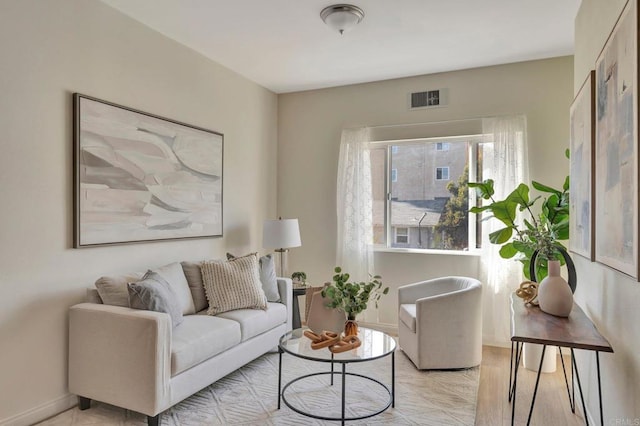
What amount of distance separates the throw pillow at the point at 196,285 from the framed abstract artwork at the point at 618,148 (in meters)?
2.75

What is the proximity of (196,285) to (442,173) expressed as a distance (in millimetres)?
2730

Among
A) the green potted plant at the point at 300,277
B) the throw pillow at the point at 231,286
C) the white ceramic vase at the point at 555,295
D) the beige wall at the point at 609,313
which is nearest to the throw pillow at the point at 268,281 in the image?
the throw pillow at the point at 231,286

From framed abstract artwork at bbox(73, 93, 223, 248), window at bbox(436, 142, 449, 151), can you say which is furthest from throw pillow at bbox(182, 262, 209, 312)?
window at bbox(436, 142, 449, 151)

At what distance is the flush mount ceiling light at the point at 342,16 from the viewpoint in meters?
2.97

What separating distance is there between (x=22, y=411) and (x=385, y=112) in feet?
13.1

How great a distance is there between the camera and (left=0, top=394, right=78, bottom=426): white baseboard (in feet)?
8.12

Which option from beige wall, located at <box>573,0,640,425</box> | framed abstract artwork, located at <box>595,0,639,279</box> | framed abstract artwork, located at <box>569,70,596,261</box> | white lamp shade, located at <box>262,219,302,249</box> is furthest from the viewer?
white lamp shade, located at <box>262,219,302,249</box>

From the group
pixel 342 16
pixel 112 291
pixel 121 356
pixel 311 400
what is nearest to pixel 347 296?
pixel 311 400

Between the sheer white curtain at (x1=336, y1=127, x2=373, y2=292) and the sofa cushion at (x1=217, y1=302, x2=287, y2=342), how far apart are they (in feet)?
3.90

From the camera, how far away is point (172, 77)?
3.61 m

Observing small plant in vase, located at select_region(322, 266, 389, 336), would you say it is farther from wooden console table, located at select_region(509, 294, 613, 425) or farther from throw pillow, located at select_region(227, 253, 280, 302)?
throw pillow, located at select_region(227, 253, 280, 302)

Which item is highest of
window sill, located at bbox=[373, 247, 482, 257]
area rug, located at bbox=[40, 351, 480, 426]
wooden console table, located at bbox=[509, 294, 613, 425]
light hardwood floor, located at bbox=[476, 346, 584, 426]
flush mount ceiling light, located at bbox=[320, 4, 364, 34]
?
flush mount ceiling light, located at bbox=[320, 4, 364, 34]

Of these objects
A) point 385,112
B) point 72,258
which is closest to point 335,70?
point 385,112

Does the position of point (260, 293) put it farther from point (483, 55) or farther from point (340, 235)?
point (483, 55)
